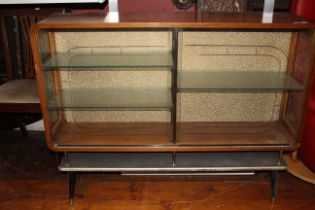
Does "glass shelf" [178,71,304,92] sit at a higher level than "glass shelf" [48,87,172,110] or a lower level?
higher

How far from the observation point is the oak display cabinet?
6.23 feet

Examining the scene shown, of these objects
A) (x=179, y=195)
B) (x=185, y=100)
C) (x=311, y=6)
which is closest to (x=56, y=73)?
(x=185, y=100)

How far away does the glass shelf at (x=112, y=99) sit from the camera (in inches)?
77.7

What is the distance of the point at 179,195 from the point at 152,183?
0.22m

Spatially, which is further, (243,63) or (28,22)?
(28,22)

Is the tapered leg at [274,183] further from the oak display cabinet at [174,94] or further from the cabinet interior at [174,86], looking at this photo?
the cabinet interior at [174,86]

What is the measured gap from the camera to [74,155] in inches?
81.7

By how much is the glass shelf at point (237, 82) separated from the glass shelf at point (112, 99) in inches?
6.4

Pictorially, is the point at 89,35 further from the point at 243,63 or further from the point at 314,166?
the point at 314,166

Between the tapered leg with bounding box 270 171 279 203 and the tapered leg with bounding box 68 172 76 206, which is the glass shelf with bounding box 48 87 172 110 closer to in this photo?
the tapered leg with bounding box 68 172 76 206

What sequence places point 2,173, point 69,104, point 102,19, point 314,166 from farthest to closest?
point 2,173
point 314,166
point 69,104
point 102,19

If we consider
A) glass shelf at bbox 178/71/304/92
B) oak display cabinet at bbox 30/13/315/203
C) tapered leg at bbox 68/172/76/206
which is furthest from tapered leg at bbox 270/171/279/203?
tapered leg at bbox 68/172/76/206

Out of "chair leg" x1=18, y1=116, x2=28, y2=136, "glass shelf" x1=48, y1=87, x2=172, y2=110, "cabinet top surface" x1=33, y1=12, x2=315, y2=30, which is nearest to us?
"cabinet top surface" x1=33, y1=12, x2=315, y2=30

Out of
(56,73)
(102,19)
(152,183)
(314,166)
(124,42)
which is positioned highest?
(102,19)
